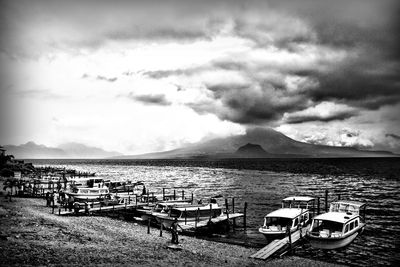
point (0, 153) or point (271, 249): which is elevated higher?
point (0, 153)

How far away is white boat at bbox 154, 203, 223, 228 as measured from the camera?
125ft

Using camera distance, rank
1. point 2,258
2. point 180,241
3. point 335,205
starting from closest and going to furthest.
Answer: point 2,258, point 180,241, point 335,205

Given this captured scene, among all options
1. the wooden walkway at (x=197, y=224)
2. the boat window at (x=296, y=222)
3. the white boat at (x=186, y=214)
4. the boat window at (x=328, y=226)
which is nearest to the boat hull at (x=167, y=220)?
the white boat at (x=186, y=214)

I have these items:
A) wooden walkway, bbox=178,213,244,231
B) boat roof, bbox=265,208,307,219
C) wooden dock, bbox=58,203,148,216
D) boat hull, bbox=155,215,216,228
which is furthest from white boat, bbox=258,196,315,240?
wooden dock, bbox=58,203,148,216

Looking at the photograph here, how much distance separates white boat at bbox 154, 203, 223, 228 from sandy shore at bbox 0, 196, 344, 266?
445 centimetres

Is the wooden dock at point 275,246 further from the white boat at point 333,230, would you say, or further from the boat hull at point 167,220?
the boat hull at point 167,220

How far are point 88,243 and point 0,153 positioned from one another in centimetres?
9603

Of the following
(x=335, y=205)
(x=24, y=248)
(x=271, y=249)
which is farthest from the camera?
(x=335, y=205)

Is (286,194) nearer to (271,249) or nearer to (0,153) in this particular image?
(271,249)

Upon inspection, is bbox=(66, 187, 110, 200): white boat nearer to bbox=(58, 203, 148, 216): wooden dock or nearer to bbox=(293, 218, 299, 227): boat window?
bbox=(58, 203, 148, 216): wooden dock

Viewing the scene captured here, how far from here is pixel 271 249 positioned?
91.4 ft

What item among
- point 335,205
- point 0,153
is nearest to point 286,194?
A: point 335,205

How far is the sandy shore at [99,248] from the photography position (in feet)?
67.4

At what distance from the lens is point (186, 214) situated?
39.2m
